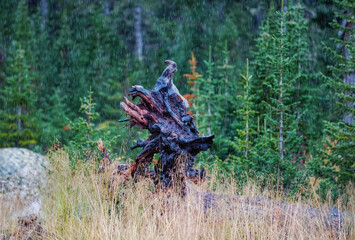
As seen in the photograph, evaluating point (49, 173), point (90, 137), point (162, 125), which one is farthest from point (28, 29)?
point (162, 125)

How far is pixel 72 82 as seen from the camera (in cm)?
2386

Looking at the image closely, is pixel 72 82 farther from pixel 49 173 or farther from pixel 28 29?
pixel 49 173

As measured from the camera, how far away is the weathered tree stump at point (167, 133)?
6.16 metres

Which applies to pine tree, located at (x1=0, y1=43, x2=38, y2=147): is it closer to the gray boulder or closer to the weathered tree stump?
the gray boulder

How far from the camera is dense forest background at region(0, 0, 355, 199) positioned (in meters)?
9.59

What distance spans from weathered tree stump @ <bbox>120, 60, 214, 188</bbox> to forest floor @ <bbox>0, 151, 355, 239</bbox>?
343mm

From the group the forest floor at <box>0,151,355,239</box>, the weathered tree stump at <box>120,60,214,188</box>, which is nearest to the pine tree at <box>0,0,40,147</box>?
the forest floor at <box>0,151,355,239</box>

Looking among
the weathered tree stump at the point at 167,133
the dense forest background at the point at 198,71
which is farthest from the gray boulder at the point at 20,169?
the weathered tree stump at the point at 167,133

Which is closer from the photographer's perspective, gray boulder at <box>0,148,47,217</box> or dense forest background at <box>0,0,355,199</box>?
dense forest background at <box>0,0,355,199</box>

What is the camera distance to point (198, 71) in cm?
2322

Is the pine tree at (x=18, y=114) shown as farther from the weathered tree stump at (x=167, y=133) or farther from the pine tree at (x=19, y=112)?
the weathered tree stump at (x=167, y=133)

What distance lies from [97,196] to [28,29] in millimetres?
20774

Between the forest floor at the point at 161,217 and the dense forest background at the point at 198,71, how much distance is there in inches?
81.0

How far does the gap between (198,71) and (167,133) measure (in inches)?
688
